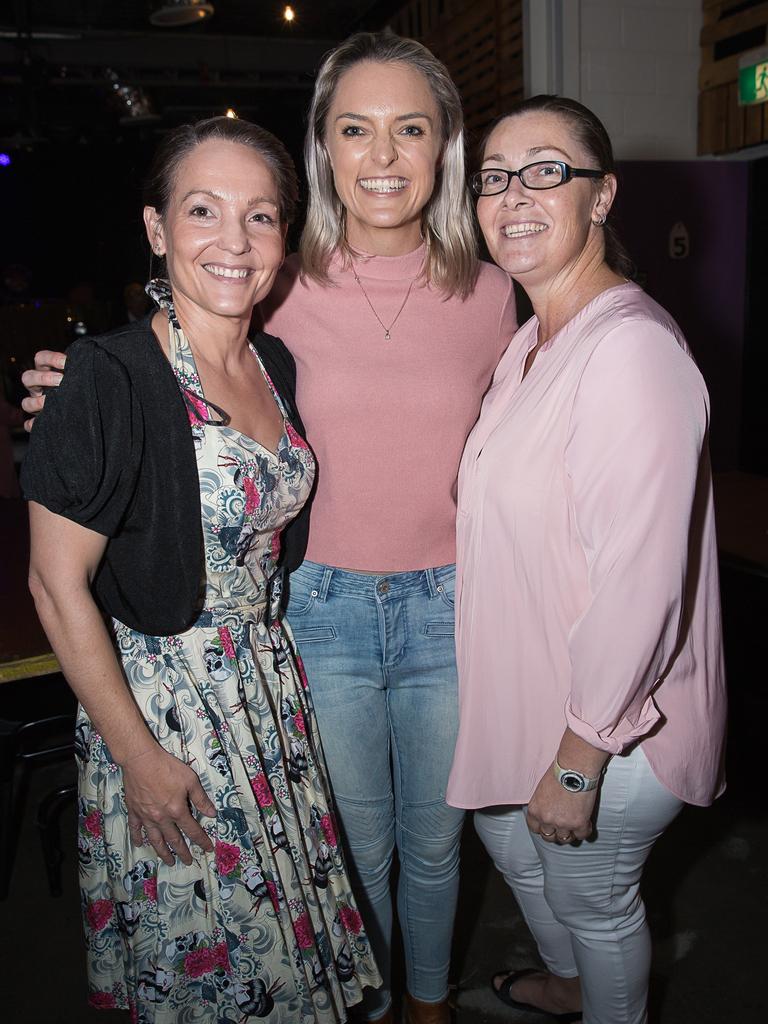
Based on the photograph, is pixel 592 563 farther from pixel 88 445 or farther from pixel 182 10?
pixel 182 10

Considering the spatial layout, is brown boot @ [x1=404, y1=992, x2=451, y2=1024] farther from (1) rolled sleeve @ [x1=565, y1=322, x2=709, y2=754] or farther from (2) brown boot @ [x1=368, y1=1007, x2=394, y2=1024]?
(1) rolled sleeve @ [x1=565, y1=322, x2=709, y2=754]

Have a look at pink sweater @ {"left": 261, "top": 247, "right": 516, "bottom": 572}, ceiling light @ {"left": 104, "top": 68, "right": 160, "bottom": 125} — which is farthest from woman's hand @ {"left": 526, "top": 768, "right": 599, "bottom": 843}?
ceiling light @ {"left": 104, "top": 68, "right": 160, "bottom": 125}

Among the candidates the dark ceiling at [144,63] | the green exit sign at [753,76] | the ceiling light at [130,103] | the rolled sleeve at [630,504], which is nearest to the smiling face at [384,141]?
the rolled sleeve at [630,504]

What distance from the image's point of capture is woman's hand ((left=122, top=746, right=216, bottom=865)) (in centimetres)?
150

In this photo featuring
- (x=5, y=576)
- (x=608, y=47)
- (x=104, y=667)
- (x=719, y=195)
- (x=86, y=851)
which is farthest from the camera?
(x=719, y=195)

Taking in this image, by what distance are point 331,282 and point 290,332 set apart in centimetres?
15

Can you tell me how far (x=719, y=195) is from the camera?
5.10m

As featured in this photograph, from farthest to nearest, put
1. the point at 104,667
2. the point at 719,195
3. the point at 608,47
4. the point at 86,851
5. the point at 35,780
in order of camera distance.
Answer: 1. the point at 719,195
2. the point at 608,47
3. the point at 35,780
4. the point at 86,851
5. the point at 104,667

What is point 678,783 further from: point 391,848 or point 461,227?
point 461,227

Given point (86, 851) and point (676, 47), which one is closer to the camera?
point (86, 851)

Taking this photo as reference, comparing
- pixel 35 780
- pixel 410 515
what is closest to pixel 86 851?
pixel 410 515

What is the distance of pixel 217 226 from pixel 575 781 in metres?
1.23

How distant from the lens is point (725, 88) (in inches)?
187

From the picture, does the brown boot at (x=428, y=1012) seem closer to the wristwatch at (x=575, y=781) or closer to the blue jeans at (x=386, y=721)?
the blue jeans at (x=386, y=721)
